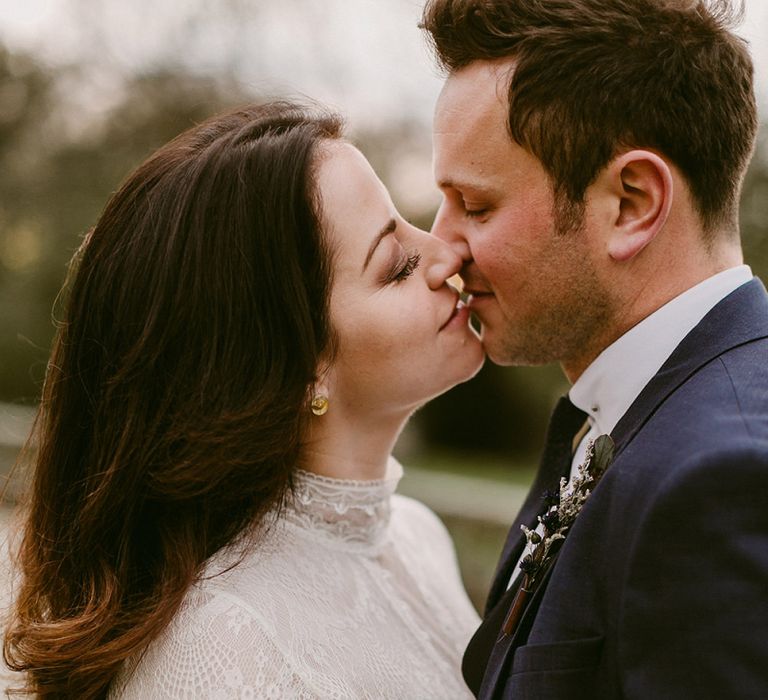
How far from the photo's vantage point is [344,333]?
2580 mm

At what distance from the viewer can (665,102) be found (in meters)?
2.40

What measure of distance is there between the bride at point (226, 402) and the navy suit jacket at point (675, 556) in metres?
0.62

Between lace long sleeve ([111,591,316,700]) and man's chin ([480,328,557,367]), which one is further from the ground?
man's chin ([480,328,557,367])

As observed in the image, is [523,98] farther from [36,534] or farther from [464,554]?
[464,554]

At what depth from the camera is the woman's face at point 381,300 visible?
256 cm

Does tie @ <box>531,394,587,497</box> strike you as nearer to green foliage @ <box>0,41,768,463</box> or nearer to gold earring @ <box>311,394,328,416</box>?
gold earring @ <box>311,394,328,416</box>

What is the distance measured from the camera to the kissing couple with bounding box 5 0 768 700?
227 centimetres

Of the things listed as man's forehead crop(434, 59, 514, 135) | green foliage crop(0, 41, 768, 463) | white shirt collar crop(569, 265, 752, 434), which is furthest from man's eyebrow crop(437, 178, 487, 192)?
green foliage crop(0, 41, 768, 463)

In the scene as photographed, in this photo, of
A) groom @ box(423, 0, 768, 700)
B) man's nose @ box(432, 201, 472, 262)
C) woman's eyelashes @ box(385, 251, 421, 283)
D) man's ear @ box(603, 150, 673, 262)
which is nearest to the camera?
groom @ box(423, 0, 768, 700)

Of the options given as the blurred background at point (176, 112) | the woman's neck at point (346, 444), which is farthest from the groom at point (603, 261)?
the blurred background at point (176, 112)

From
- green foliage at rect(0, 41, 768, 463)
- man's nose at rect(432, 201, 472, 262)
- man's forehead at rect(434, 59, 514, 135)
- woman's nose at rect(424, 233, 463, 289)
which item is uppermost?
man's forehead at rect(434, 59, 514, 135)

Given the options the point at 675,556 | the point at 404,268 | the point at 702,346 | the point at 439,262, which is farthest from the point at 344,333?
the point at 675,556

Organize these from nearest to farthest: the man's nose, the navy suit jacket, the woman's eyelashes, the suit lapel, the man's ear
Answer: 1. the navy suit jacket
2. the suit lapel
3. the man's ear
4. the woman's eyelashes
5. the man's nose

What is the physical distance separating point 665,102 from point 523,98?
0.38m
